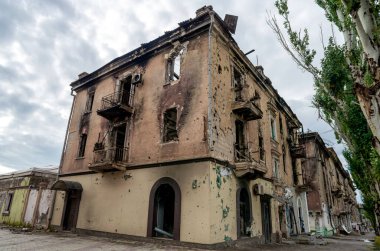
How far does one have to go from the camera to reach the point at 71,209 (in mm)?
15531

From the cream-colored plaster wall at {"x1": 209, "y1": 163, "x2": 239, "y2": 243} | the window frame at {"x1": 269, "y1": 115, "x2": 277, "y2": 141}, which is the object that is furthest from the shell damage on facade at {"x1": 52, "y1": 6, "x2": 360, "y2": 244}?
the window frame at {"x1": 269, "y1": 115, "x2": 277, "y2": 141}

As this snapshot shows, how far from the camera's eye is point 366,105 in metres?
5.28

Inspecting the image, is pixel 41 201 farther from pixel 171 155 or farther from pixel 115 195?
pixel 171 155

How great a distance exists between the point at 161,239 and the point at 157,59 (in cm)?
964

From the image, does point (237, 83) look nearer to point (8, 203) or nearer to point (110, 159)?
point (110, 159)

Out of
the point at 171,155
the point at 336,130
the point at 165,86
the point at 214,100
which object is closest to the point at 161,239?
the point at 171,155

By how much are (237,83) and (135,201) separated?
9.16m

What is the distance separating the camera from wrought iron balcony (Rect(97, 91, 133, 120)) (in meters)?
13.8

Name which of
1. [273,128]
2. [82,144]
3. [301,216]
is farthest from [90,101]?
[301,216]

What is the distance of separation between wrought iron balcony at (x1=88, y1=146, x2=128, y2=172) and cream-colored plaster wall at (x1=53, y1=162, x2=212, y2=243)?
0.64 meters

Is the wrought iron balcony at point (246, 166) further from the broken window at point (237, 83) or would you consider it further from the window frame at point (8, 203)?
the window frame at point (8, 203)

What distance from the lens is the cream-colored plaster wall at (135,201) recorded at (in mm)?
9844

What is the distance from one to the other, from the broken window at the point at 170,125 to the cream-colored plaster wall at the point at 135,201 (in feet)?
5.36

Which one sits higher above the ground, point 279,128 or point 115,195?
point 279,128
